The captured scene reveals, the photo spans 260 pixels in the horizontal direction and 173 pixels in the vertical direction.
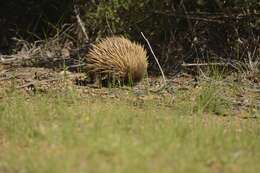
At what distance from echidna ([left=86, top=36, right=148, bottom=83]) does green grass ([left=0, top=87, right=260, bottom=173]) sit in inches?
50.6

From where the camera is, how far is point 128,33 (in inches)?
347

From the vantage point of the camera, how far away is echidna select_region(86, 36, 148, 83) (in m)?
7.34

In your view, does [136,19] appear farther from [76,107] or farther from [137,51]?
[76,107]

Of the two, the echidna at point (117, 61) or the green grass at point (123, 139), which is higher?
the echidna at point (117, 61)

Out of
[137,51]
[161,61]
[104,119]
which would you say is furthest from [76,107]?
[161,61]

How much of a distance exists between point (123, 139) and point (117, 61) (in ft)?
9.75

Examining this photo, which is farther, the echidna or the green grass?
the echidna

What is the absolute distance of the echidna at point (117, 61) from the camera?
24.1 ft

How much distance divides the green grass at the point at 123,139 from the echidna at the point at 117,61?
1286mm

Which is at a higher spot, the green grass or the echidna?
the echidna

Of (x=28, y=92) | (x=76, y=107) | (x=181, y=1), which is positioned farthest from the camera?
(x=181, y=1)

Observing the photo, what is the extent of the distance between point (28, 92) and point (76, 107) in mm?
1288

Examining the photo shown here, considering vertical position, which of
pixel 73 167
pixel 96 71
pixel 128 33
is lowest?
pixel 73 167

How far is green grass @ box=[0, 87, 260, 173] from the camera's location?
4090 millimetres
